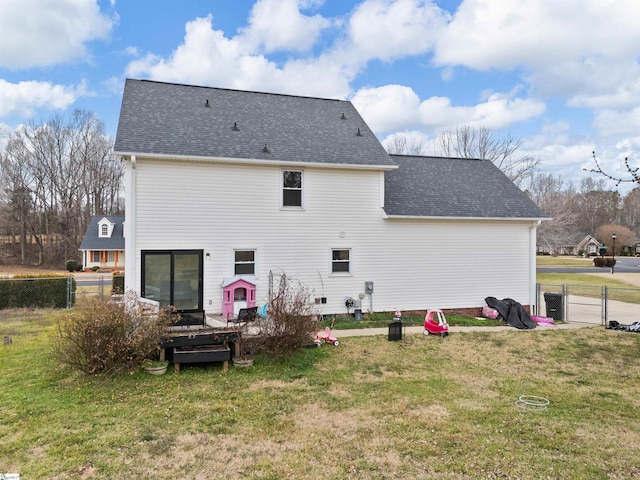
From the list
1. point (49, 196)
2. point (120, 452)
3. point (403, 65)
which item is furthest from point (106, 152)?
point (120, 452)

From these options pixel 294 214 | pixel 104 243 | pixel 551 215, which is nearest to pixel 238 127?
pixel 294 214

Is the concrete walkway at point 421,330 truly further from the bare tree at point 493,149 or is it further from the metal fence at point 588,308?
the bare tree at point 493,149

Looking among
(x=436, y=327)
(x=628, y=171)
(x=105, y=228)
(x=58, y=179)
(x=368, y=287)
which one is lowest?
(x=436, y=327)

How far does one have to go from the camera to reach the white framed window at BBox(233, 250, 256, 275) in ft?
38.3

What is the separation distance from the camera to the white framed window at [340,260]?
1264 cm

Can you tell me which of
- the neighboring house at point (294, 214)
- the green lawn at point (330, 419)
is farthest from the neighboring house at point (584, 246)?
the green lawn at point (330, 419)

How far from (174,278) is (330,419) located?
282 inches

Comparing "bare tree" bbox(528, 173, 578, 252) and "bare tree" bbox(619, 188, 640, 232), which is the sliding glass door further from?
"bare tree" bbox(619, 188, 640, 232)

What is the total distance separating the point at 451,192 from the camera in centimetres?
1465

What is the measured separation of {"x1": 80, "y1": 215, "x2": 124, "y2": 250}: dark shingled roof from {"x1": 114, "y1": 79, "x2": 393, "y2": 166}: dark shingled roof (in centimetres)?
2431

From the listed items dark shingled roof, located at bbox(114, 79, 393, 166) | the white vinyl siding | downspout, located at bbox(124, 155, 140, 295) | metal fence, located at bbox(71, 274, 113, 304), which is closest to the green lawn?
metal fence, located at bbox(71, 274, 113, 304)

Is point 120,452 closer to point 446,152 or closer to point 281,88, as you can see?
point 281,88

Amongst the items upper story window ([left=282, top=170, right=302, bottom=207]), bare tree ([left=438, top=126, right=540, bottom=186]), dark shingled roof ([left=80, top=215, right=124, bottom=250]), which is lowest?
dark shingled roof ([left=80, top=215, right=124, bottom=250])

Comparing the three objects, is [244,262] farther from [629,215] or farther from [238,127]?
[629,215]
